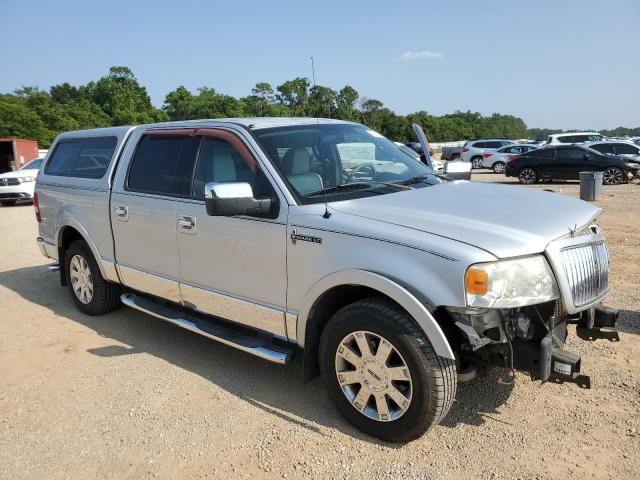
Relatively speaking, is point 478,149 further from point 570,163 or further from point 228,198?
point 228,198

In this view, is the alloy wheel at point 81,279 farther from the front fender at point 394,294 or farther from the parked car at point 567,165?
the parked car at point 567,165

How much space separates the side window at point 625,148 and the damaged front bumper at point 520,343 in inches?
802

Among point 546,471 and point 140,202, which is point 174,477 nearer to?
point 546,471

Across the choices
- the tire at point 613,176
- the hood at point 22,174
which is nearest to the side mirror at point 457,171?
the hood at point 22,174

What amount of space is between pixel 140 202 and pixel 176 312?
998mm

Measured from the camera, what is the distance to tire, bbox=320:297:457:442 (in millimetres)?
2920

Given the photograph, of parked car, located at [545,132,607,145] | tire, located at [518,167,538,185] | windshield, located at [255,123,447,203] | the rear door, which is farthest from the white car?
parked car, located at [545,132,607,145]

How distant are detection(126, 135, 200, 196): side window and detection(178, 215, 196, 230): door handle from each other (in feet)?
0.67

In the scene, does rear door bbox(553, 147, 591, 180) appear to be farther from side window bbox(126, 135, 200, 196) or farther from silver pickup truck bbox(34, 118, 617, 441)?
side window bbox(126, 135, 200, 196)

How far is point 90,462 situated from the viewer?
A: 3.17 metres

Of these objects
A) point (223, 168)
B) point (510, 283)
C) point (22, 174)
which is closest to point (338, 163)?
point (223, 168)

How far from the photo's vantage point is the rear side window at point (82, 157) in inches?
209

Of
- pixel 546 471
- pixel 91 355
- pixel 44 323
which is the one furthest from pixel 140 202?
pixel 546 471

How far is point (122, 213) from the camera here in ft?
Result: 15.8
